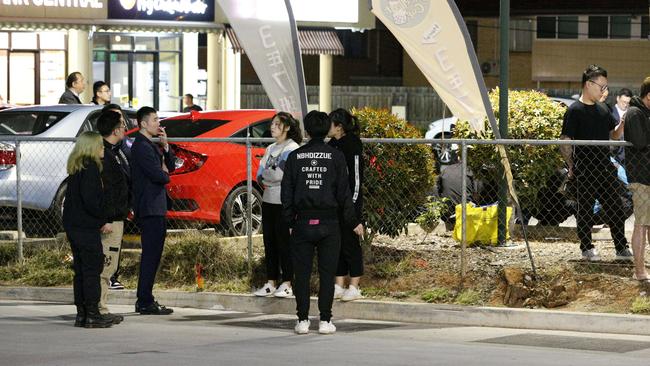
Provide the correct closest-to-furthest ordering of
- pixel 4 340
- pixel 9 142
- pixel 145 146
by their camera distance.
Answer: pixel 4 340
pixel 145 146
pixel 9 142

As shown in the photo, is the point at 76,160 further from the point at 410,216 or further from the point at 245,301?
the point at 410,216

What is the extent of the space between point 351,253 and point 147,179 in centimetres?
199

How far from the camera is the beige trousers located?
12.0 m

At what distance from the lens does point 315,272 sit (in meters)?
13.2

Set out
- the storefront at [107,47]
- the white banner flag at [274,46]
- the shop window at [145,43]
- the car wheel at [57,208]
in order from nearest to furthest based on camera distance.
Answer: the white banner flag at [274,46] → the car wheel at [57,208] → the storefront at [107,47] → the shop window at [145,43]

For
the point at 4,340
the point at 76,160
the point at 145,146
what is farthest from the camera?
the point at 145,146

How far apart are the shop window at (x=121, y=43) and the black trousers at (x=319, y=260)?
2115 cm

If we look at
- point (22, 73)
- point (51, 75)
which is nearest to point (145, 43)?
point (51, 75)

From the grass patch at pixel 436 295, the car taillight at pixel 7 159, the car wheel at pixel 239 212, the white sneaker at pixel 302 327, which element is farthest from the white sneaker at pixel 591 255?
the car taillight at pixel 7 159

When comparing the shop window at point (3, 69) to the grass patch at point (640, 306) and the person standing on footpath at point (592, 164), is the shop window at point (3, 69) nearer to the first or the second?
the person standing on footpath at point (592, 164)

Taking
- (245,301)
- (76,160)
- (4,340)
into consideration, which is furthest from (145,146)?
(4,340)

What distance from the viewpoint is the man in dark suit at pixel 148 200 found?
40.7 ft

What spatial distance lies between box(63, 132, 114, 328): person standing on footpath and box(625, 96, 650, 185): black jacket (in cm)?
469

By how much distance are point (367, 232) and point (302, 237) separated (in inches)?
98.9
